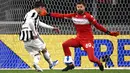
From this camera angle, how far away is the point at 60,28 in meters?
15.4

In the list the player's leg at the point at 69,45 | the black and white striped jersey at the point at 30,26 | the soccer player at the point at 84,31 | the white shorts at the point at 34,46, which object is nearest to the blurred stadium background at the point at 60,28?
the white shorts at the point at 34,46

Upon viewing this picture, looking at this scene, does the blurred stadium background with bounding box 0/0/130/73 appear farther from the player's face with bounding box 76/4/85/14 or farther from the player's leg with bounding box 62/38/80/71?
the player's face with bounding box 76/4/85/14

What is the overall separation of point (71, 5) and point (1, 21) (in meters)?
2.06

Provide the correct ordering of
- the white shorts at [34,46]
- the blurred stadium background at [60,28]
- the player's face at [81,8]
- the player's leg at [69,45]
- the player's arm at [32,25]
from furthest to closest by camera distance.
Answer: the blurred stadium background at [60,28]
the white shorts at [34,46]
the player's arm at [32,25]
the player's leg at [69,45]
the player's face at [81,8]

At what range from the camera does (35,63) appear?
42.4ft

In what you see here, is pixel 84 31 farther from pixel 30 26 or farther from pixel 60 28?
pixel 60 28

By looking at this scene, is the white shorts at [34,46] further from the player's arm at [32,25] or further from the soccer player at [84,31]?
the soccer player at [84,31]

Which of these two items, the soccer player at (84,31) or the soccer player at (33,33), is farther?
the soccer player at (33,33)

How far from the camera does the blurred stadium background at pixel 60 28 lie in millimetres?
15164

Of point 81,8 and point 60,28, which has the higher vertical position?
point 81,8

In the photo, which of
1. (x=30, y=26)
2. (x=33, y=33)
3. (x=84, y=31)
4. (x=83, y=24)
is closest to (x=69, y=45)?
(x=84, y=31)

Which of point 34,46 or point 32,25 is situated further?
point 34,46

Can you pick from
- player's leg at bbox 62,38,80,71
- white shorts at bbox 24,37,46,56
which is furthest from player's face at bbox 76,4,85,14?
white shorts at bbox 24,37,46,56

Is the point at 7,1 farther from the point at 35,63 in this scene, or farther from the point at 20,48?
the point at 35,63
